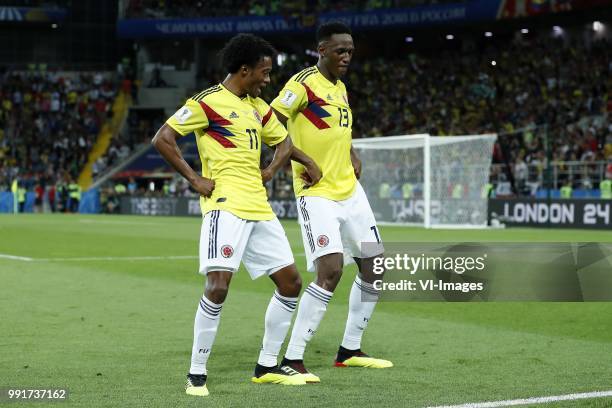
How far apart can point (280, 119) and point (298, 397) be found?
2.17m

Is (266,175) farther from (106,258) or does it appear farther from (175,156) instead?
(106,258)

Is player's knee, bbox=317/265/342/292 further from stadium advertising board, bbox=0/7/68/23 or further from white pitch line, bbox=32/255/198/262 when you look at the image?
stadium advertising board, bbox=0/7/68/23

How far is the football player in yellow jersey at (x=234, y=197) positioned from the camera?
6434 millimetres

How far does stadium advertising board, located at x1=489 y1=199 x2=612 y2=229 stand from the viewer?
28.0 meters

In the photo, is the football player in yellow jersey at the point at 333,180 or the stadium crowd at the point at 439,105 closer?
the football player in yellow jersey at the point at 333,180

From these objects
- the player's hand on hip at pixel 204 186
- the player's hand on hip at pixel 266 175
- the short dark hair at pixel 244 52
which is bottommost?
the player's hand on hip at pixel 204 186

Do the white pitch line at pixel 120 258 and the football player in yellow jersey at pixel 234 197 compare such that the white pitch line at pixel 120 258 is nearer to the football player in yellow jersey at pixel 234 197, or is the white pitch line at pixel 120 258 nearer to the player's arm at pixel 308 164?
the player's arm at pixel 308 164

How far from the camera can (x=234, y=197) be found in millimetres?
6555

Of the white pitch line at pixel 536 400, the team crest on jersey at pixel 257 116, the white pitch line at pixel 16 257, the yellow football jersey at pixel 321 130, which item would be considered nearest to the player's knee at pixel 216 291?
the team crest on jersey at pixel 257 116

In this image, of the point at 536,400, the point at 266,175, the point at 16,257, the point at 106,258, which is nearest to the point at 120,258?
the point at 106,258

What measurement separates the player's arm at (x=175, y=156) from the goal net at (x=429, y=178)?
22.1 meters

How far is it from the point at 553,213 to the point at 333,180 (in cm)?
2271

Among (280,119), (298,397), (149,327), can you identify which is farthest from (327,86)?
(149,327)

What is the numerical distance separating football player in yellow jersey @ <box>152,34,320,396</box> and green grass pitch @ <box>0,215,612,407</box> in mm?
425
